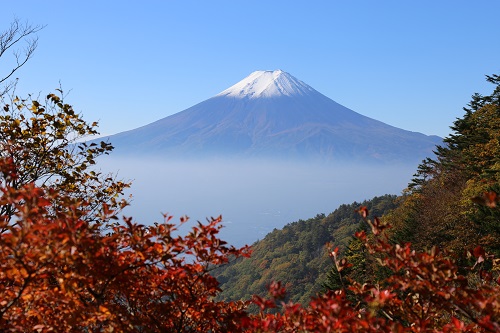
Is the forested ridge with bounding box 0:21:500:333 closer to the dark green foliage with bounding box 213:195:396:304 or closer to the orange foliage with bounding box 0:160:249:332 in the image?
the orange foliage with bounding box 0:160:249:332

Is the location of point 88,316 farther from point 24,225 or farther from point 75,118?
point 75,118

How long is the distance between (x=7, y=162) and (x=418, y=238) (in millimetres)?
28007

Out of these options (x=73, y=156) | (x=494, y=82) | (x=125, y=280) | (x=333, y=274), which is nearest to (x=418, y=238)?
(x=333, y=274)

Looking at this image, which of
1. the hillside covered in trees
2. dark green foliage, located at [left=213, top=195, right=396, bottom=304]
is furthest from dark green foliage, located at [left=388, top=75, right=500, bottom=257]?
dark green foliage, located at [left=213, top=195, right=396, bottom=304]

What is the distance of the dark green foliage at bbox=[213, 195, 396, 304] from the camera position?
66938 millimetres

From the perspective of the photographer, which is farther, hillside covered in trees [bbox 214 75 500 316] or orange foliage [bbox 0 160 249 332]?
hillside covered in trees [bbox 214 75 500 316]

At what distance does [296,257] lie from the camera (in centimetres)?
7544

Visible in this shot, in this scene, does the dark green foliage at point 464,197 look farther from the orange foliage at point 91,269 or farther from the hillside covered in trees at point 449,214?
the orange foliage at point 91,269

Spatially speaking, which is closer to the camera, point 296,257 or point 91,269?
point 91,269

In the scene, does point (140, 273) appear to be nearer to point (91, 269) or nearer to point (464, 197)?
point (91, 269)

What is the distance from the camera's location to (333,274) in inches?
1233

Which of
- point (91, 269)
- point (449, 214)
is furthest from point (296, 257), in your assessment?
point (91, 269)

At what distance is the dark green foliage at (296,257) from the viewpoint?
220ft

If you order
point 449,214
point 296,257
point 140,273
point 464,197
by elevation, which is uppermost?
point 140,273
